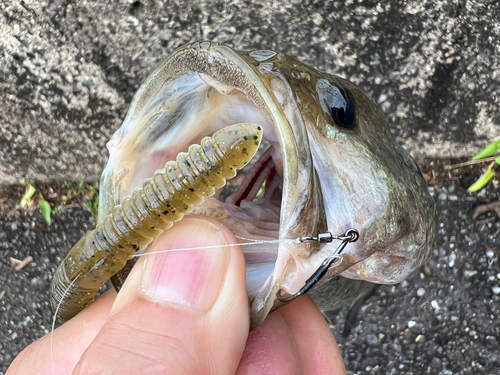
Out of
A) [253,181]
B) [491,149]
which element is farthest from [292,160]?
[491,149]

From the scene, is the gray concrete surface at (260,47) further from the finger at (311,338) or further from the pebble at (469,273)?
the finger at (311,338)

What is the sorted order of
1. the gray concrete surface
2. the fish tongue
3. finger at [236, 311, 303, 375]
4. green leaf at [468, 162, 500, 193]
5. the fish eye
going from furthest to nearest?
green leaf at [468, 162, 500, 193] < the gray concrete surface < the fish tongue < finger at [236, 311, 303, 375] < the fish eye

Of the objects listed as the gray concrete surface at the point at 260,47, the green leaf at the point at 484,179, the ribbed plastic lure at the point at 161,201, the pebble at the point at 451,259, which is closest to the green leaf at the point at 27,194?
the gray concrete surface at the point at 260,47

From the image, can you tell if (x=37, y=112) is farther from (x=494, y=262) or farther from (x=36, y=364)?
(x=494, y=262)

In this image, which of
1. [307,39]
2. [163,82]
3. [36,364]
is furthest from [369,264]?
[307,39]

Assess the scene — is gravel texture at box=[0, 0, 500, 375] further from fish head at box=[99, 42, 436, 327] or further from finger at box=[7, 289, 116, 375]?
Result: finger at box=[7, 289, 116, 375]

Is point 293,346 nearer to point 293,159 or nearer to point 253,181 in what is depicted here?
point 253,181

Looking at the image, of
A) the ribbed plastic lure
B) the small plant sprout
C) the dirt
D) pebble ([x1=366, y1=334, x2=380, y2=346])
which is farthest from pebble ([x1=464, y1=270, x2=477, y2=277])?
the ribbed plastic lure
